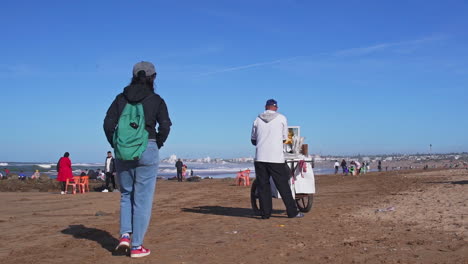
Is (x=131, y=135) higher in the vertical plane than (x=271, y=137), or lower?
lower

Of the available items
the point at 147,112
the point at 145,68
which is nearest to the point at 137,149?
the point at 147,112

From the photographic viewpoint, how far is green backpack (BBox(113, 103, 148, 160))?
4.65m

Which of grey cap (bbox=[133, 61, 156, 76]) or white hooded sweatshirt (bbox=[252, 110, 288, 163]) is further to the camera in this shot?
white hooded sweatshirt (bbox=[252, 110, 288, 163])

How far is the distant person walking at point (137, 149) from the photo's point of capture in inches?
186

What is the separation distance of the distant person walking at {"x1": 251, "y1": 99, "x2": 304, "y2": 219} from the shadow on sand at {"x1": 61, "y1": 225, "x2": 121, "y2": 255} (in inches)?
102

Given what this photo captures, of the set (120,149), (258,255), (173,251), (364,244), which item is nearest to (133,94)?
(120,149)

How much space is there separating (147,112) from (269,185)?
3.35 meters

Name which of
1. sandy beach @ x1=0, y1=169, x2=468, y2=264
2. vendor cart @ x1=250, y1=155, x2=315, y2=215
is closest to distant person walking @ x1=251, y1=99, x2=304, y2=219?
sandy beach @ x1=0, y1=169, x2=468, y2=264

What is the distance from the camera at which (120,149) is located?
4.65 metres

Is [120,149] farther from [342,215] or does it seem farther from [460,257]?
[342,215]

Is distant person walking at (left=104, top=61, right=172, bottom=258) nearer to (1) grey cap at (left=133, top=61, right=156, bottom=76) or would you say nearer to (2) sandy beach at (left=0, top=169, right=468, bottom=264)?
(1) grey cap at (left=133, top=61, right=156, bottom=76)

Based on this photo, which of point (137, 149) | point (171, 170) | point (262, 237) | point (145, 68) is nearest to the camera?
point (137, 149)

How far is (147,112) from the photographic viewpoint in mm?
4816

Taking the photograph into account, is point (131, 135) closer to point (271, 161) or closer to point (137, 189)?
point (137, 189)
